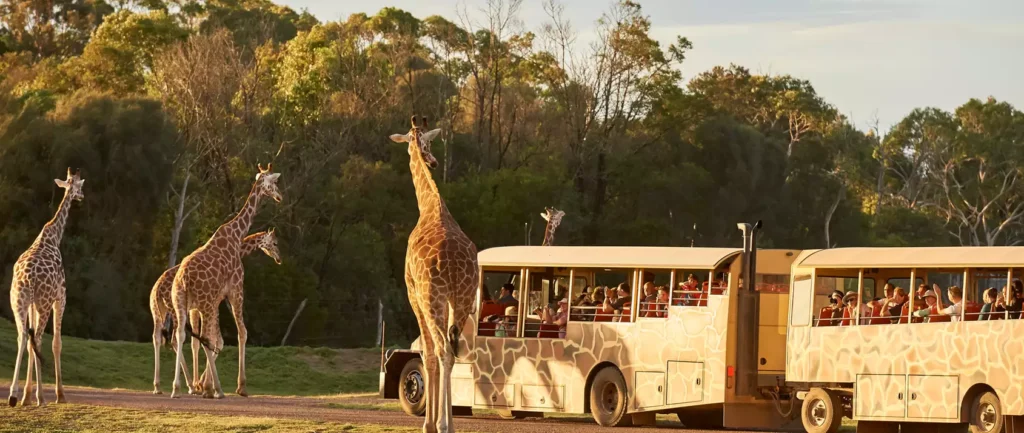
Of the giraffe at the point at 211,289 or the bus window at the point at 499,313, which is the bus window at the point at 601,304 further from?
the giraffe at the point at 211,289

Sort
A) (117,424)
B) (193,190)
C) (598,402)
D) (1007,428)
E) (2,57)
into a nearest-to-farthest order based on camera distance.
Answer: (1007,428)
(117,424)
(598,402)
(193,190)
(2,57)

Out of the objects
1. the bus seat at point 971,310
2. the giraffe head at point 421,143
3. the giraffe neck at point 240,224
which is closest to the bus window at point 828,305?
the bus seat at point 971,310

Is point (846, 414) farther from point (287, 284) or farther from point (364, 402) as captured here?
point (287, 284)

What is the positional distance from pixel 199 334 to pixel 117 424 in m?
7.99

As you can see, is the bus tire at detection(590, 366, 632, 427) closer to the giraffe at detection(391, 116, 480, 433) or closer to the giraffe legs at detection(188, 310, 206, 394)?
the giraffe at detection(391, 116, 480, 433)

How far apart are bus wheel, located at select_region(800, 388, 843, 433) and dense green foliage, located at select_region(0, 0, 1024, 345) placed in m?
28.6

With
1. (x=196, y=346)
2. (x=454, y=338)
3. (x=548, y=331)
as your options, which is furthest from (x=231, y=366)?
(x=454, y=338)

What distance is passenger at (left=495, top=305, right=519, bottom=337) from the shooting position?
2338cm

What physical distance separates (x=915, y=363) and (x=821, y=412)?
61.6 inches

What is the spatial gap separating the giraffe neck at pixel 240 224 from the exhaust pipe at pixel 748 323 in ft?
34.9

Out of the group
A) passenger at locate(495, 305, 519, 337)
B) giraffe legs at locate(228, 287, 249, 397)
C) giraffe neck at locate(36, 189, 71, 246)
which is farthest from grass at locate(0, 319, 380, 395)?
passenger at locate(495, 305, 519, 337)

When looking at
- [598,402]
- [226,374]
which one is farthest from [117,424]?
[226,374]

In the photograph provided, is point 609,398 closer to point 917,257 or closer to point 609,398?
point 609,398

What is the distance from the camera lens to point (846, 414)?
68.3ft
